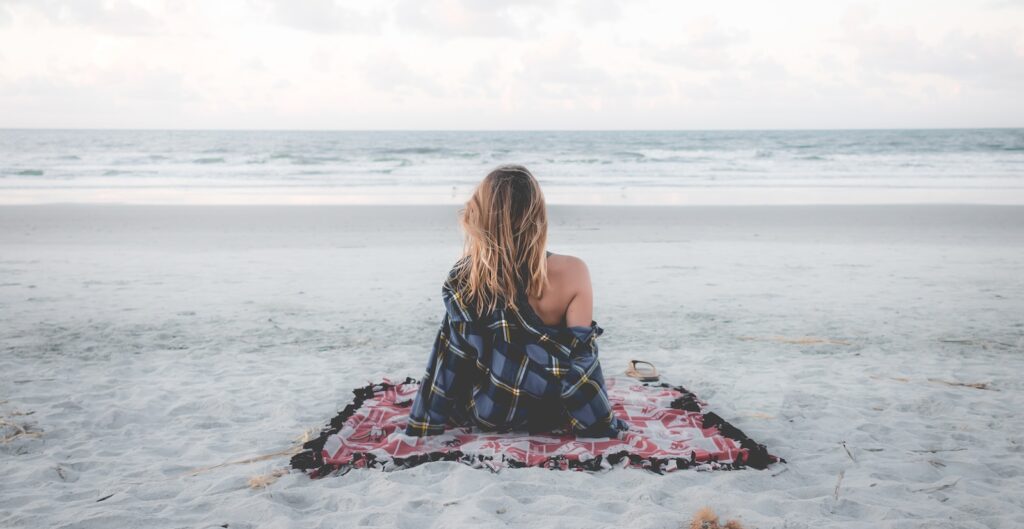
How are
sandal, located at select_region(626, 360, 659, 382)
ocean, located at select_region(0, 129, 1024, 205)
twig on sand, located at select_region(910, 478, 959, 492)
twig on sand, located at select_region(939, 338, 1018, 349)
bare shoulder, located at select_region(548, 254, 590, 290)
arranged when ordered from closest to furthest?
1. twig on sand, located at select_region(910, 478, 959, 492)
2. bare shoulder, located at select_region(548, 254, 590, 290)
3. sandal, located at select_region(626, 360, 659, 382)
4. twig on sand, located at select_region(939, 338, 1018, 349)
5. ocean, located at select_region(0, 129, 1024, 205)

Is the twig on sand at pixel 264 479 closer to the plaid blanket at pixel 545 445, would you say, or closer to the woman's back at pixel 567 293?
the plaid blanket at pixel 545 445

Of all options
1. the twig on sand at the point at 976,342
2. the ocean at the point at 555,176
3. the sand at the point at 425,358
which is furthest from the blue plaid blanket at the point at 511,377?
the ocean at the point at 555,176

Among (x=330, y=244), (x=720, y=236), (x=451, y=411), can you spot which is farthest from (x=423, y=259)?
(x=451, y=411)

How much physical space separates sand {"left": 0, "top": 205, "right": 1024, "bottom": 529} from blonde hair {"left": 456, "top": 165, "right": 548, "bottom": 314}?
86 cm

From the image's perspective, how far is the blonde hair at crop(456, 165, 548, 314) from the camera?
332cm

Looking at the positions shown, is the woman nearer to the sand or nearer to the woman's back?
the woman's back

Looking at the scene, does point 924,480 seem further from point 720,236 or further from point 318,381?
point 720,236

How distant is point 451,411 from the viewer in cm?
364

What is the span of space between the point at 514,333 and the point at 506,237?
471 mm

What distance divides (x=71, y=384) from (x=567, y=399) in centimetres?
328

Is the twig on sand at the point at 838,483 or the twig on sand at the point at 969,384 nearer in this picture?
the twig on sand at the point at 838,483

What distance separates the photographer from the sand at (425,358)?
2.92 metres

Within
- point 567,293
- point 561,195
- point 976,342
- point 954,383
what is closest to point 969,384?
point 954,383

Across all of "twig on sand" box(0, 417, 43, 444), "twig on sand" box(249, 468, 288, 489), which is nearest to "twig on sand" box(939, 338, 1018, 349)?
"twig on sand" box(249, 468, 288, 489)
